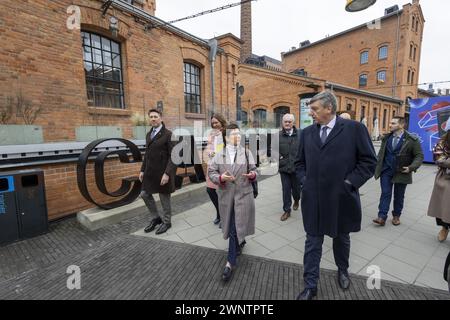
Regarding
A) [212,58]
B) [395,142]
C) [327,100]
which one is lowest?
[395,142]

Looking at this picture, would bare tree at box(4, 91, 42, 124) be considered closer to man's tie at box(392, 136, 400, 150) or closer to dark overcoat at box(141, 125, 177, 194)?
dark overcoat at box(141, 125, 177, 194)

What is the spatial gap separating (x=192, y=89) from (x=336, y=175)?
29.8 ft

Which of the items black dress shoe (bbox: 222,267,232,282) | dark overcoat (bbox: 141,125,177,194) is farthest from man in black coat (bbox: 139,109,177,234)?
black dress shoe (bbox: 222,267,232,282)

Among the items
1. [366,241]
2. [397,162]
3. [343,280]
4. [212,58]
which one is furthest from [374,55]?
[343,280]

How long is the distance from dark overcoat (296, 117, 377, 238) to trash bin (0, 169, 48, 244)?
4034 millimetres

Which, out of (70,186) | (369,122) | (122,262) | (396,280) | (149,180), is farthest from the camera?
(369,122)

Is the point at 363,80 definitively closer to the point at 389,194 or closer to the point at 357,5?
the point at 357,5

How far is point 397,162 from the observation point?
3576mm

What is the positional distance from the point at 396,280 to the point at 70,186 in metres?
5.23

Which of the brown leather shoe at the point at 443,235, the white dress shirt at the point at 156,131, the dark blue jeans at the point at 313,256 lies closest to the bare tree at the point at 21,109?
the white dress shirt at the point at 156,131

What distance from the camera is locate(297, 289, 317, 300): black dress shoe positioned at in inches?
85.2
